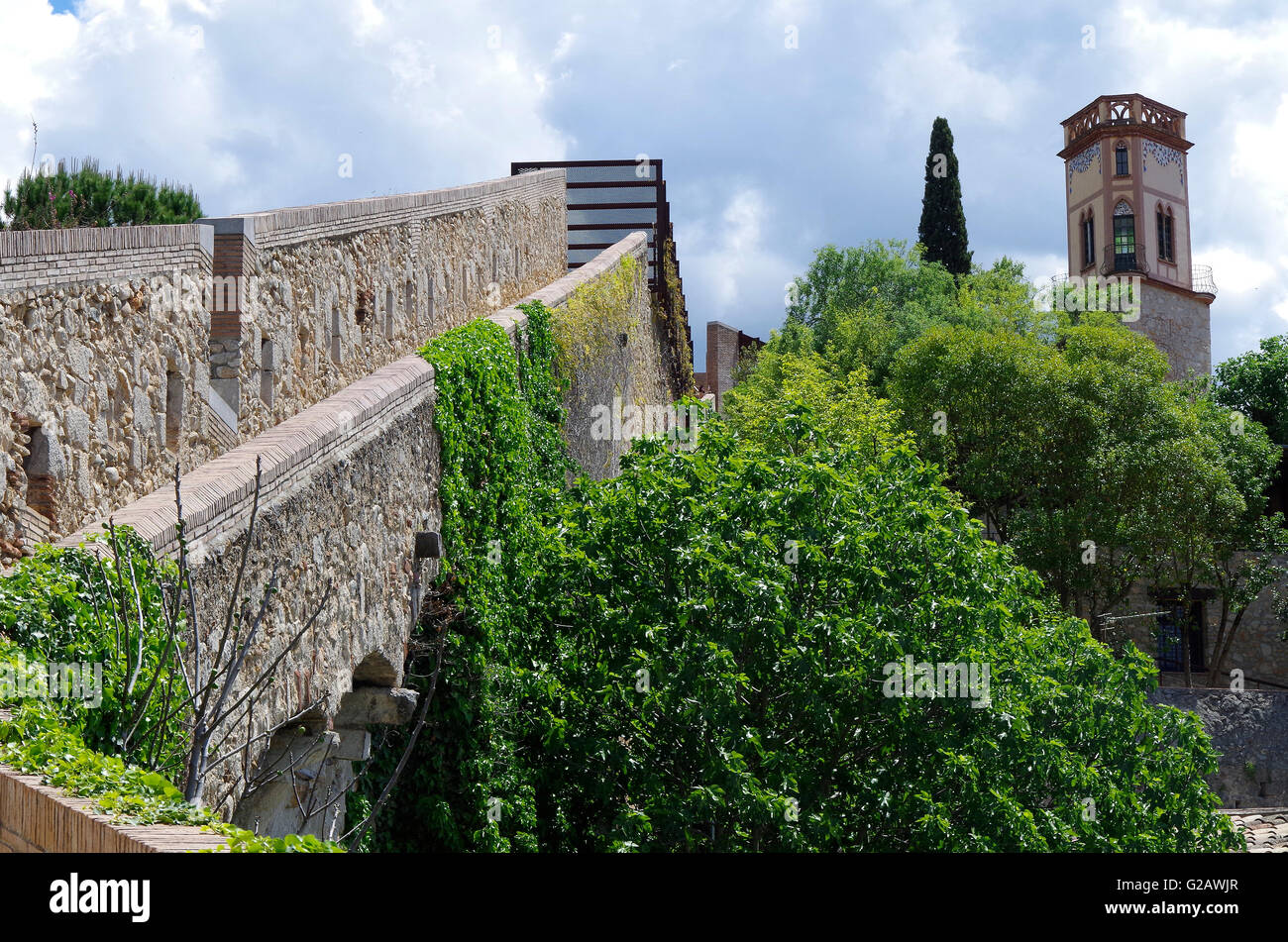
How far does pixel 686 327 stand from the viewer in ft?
83.4

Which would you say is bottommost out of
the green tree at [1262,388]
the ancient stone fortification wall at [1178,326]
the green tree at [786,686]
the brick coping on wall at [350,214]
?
the green tree at [786,686]

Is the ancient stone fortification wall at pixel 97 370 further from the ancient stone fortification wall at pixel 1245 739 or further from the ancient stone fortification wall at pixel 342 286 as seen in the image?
the ancient stone fortification wall at pixel 1245 739

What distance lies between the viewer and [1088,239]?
1679 inches

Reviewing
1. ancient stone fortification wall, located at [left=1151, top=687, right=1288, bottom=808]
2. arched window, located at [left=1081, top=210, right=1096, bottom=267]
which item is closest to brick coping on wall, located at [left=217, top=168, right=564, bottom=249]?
ancient stone fortification wall, located at [left=1151, top=687, right=1288, bottom=808]

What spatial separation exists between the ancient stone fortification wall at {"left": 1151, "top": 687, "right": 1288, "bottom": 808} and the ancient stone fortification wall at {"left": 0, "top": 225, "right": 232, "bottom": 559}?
64.4 feet

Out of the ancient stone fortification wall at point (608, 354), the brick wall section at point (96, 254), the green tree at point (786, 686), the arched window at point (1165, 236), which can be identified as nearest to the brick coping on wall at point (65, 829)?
the brick wall section at point (96, 254)

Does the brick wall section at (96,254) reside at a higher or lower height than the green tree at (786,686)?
higher

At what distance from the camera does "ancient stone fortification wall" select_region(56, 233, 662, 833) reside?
6176 mm

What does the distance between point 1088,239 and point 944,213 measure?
5566 mm

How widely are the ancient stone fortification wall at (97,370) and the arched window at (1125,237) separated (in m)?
38.2

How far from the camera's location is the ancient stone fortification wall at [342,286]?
769 cm

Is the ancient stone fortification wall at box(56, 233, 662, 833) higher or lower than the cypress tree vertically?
lower

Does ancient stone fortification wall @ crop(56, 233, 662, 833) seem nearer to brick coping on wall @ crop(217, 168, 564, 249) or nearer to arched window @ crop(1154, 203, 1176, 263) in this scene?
brick coping on wall @ crop(217, 168, 564, 249)

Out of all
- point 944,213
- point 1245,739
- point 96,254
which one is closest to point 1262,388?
point 944,213
